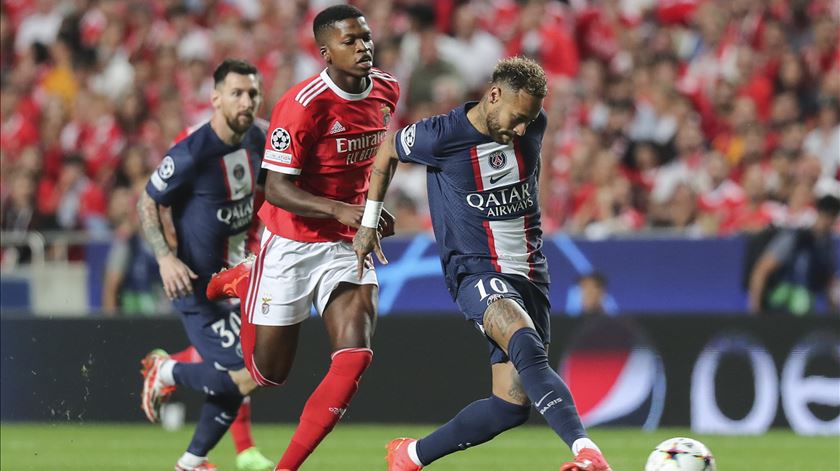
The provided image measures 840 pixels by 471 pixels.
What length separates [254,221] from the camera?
9.06 m

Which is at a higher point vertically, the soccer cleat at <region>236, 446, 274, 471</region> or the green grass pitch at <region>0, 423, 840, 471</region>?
the soccer cleat at <region>236, 446, 274, 471</region>

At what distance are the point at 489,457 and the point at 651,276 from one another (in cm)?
380

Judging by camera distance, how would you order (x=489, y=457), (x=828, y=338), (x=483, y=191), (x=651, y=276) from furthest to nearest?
(x=651, y=276)
(x=828, y=338)
(x=489, y=457)
(x=483, y=191)

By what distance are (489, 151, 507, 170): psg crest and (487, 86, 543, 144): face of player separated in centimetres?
9

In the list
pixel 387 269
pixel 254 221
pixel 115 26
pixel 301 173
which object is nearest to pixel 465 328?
pixel 387 269

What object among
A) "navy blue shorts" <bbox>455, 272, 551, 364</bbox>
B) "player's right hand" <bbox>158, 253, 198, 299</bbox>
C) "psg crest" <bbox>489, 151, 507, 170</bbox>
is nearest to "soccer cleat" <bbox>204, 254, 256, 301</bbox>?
"player's right hand" <bbox>158, 253, 198, 299</bbox>

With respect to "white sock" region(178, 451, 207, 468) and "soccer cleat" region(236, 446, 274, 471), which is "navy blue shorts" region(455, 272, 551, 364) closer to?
"white sock" region(178, 451, 207, 468)

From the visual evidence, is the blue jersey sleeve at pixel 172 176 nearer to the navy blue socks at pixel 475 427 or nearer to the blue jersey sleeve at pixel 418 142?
the blue jersey sleeve at pixel 418 142

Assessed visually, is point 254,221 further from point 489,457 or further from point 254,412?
point 254,412

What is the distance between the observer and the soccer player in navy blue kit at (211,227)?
28.6 ft

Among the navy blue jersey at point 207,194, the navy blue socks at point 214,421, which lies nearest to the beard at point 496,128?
the navy blue jersey at point 207,194

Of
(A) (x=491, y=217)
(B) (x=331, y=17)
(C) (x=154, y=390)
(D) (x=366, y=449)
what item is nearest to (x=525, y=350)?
(A) (x=491, y=217)

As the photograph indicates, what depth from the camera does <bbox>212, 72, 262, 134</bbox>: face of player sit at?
8.67 meters

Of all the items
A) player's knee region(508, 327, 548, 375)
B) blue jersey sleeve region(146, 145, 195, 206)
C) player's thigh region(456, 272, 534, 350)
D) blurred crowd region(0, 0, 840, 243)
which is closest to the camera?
player's knee region(508, 327, 548, 375)
